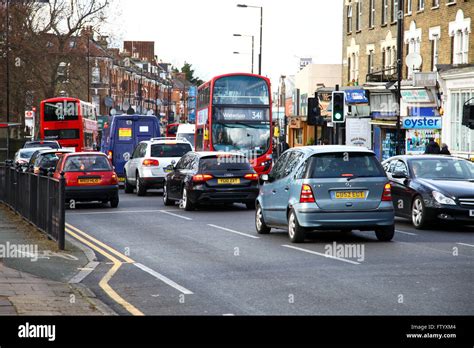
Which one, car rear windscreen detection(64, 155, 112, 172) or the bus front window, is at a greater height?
the bus front window

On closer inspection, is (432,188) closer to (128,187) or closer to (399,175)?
(399,175)

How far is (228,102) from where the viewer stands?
3841 cm

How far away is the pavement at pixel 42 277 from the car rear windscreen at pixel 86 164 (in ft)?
27.2

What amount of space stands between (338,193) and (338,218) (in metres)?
0.41

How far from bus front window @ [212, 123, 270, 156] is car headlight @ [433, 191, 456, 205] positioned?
65.3ft

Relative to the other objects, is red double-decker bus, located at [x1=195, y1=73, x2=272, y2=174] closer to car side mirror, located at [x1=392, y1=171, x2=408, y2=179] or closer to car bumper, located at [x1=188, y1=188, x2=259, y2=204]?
car bumper, located at [x1=188, y1=188, x2=259, y2=204]

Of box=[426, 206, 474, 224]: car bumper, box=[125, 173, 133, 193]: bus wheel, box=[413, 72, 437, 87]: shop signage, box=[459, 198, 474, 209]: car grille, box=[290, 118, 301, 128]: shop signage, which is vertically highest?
box=[413, 72, 437, 87]: shop signage

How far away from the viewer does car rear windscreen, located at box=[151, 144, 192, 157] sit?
3387cm

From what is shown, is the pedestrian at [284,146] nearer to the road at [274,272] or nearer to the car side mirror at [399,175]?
the road at [274,272]

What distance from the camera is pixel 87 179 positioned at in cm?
2733

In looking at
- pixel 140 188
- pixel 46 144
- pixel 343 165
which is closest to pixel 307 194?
pixel 343 165

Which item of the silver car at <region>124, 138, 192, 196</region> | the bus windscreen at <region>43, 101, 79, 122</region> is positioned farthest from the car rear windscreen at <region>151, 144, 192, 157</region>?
the bus windscreen at <region>43, 101, 79, 122</region>

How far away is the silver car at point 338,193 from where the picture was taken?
54.3 ft
